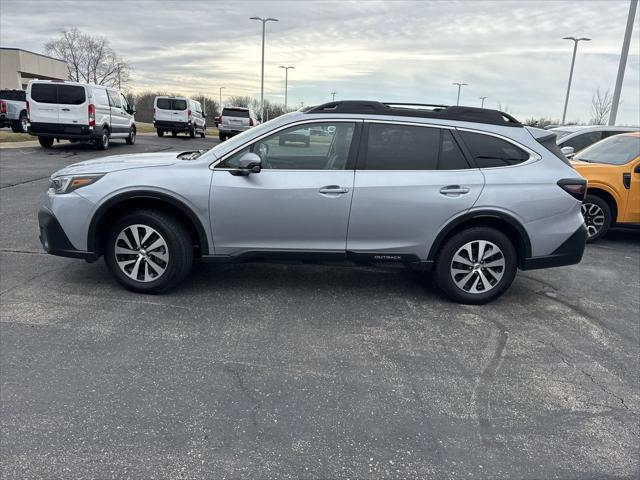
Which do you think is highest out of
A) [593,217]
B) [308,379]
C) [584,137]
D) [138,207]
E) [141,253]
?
[584,137]

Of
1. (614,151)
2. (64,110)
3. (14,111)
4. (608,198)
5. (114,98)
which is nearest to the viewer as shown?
(608,198)

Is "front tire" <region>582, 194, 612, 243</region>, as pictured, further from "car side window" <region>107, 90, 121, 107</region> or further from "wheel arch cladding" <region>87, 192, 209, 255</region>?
"car side window" <region>107, 90, 121, 107</region>

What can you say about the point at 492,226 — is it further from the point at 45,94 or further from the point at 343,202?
the point at 45,94

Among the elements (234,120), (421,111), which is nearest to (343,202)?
(421,111)

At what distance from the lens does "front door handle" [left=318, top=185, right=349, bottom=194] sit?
14.8ft

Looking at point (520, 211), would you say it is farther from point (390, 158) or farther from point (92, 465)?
point (92, 465)

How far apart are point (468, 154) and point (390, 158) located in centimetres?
Result: 73

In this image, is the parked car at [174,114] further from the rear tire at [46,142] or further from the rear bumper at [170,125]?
the rear tire at [46,142]

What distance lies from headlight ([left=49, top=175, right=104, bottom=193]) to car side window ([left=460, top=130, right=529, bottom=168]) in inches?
133

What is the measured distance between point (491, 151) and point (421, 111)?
2.46 feet

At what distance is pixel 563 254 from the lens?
4.82 m

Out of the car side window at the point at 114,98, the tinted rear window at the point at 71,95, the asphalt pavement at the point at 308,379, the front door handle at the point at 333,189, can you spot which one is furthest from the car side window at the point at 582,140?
the car side window at the point at 114,98

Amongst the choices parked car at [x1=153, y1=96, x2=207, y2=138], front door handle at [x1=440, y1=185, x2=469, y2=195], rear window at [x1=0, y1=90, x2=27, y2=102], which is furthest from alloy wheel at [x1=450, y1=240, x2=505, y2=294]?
rear window at [x1=0, y1=90, x2=27, y2=102]

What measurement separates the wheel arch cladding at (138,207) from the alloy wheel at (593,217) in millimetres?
5910
